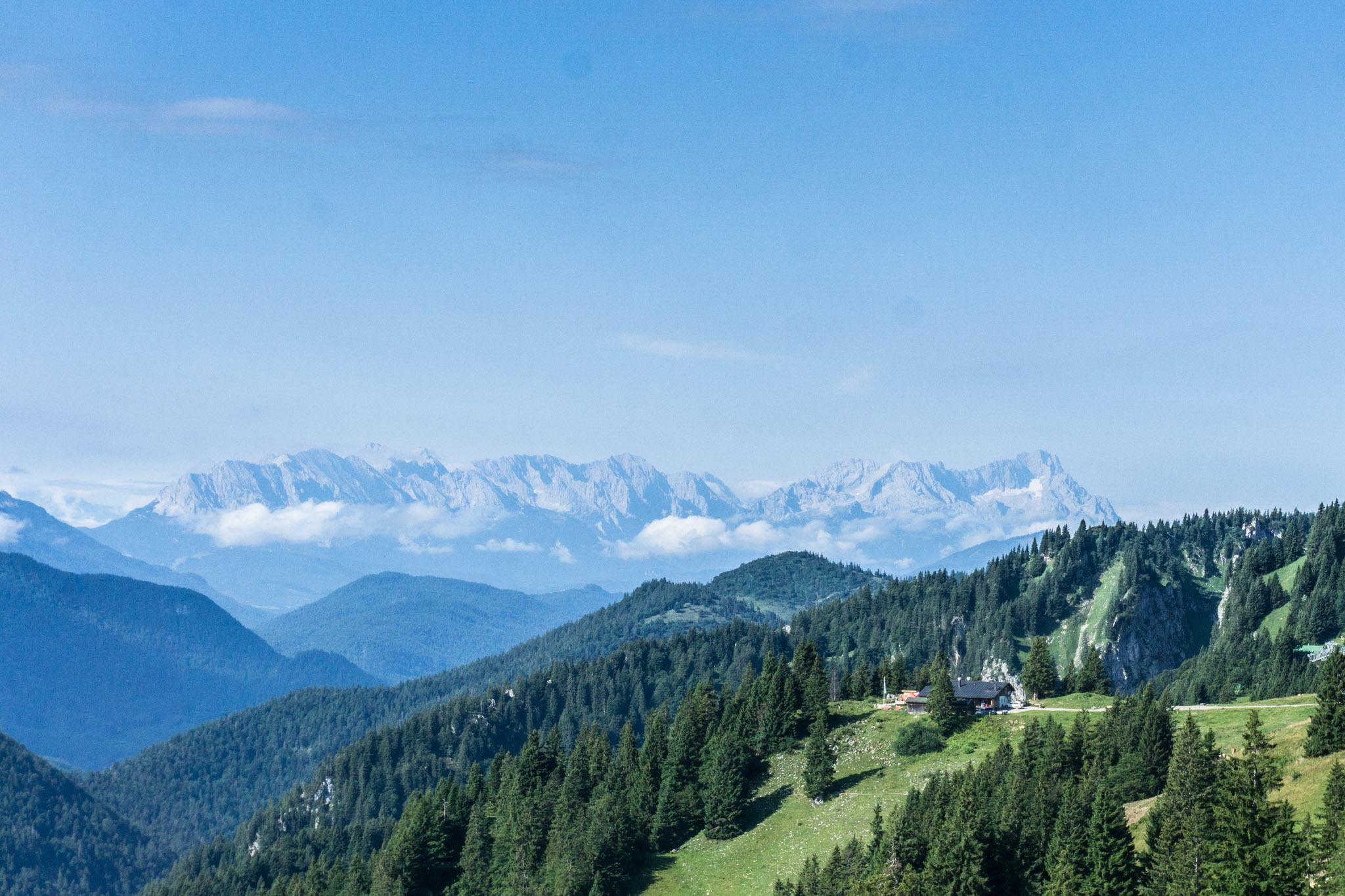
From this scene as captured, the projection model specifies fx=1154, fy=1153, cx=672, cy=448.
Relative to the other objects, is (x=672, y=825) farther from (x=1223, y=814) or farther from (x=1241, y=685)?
(x=1241, y=685)

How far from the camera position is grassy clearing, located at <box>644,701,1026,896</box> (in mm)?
112812

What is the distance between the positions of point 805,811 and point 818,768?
4.68 m

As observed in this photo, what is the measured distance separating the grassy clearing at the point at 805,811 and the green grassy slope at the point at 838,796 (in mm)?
127

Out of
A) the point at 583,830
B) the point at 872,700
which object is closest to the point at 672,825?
the point at 583,830

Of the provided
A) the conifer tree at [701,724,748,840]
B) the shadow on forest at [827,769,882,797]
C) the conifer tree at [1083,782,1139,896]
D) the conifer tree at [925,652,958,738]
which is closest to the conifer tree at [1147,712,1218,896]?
the conifer tree at [1083,782,1139,896]

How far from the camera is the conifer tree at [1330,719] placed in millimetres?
84312

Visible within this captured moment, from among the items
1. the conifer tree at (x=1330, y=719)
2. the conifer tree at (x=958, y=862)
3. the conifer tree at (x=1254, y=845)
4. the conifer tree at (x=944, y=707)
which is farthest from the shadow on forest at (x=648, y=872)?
the conifer tree at (x=1330, y=719)

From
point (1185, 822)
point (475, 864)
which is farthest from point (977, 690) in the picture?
point (1185, 822)

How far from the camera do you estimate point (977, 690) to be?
141125 mm

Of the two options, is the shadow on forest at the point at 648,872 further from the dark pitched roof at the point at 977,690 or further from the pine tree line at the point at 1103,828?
the dark pitched roof at the point at 977,690

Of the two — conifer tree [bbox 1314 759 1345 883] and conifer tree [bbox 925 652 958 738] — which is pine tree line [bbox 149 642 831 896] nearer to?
conifer tree [bbox 925 652 958 738]

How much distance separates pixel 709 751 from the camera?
135500 millimetres

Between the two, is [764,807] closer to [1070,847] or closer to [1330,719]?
[1070,847]

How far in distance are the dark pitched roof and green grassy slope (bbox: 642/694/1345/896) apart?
6101 mm
